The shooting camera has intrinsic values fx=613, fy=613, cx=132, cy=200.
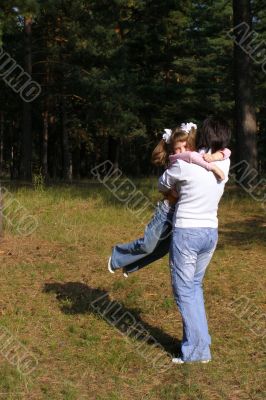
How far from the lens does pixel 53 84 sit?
1109 inches

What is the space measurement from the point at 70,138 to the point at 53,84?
374 inches

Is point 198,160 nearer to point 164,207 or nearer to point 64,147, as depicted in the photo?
point 164,207

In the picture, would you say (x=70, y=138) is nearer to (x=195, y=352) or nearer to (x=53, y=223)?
(x=53, y=223)

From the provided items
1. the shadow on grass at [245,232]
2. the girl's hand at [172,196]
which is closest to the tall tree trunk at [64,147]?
the shadow on grass at [245,232]

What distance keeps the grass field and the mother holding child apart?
1.24ft

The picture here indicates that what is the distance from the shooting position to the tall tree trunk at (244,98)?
13.9 metres

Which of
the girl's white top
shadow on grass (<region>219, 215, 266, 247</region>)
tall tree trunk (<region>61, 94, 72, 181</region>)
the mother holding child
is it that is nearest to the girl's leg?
the mother holding child

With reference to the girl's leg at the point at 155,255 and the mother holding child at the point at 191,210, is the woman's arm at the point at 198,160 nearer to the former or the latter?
the mother holding child at the point at 191,210

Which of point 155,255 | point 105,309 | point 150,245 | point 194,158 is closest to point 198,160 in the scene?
point 194,158

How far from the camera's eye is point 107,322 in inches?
232

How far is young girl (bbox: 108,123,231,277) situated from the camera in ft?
15.2

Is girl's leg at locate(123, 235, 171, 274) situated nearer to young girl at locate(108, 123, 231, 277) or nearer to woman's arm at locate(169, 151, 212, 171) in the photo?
young girl at locate(108, 123, 231, 277)

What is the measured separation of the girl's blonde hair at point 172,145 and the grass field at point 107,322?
64.4 inches

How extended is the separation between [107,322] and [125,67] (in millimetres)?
19898
